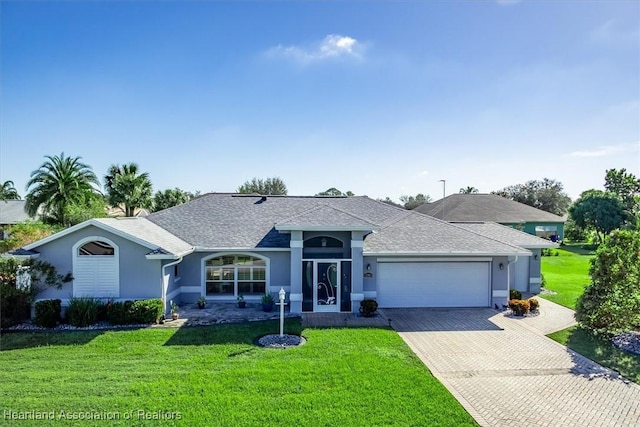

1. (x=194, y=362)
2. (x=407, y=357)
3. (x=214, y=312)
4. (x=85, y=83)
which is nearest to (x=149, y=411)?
(x=194, y=362)

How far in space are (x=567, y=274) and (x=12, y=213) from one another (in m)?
61.3

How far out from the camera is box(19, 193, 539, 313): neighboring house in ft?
49.5

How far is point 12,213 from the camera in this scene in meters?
45.9

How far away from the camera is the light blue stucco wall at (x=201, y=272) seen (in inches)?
698

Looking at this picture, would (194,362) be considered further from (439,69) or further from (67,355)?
(439,69)

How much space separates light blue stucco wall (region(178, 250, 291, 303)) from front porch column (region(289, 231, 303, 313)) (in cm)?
169

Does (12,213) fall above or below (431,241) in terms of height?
above

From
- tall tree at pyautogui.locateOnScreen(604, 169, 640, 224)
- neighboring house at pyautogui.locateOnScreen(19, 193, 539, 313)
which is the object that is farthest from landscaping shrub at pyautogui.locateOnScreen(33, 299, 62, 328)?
tall tree at pyautogui.locateOnScreen(604, 169, 640, 224)

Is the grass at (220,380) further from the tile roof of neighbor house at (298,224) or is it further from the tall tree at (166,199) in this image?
the tall tree at (166,199)

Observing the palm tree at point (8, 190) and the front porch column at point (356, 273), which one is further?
the palm tree at point (8, 190)

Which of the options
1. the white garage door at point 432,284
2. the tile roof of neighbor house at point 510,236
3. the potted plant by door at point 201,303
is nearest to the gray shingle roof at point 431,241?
the white garage door at point 432,284

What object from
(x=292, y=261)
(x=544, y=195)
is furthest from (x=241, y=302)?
(x=544, y=195)

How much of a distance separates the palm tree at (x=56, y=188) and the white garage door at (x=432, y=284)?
2908 cm

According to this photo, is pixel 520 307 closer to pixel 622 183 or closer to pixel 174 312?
pixel 174 312
